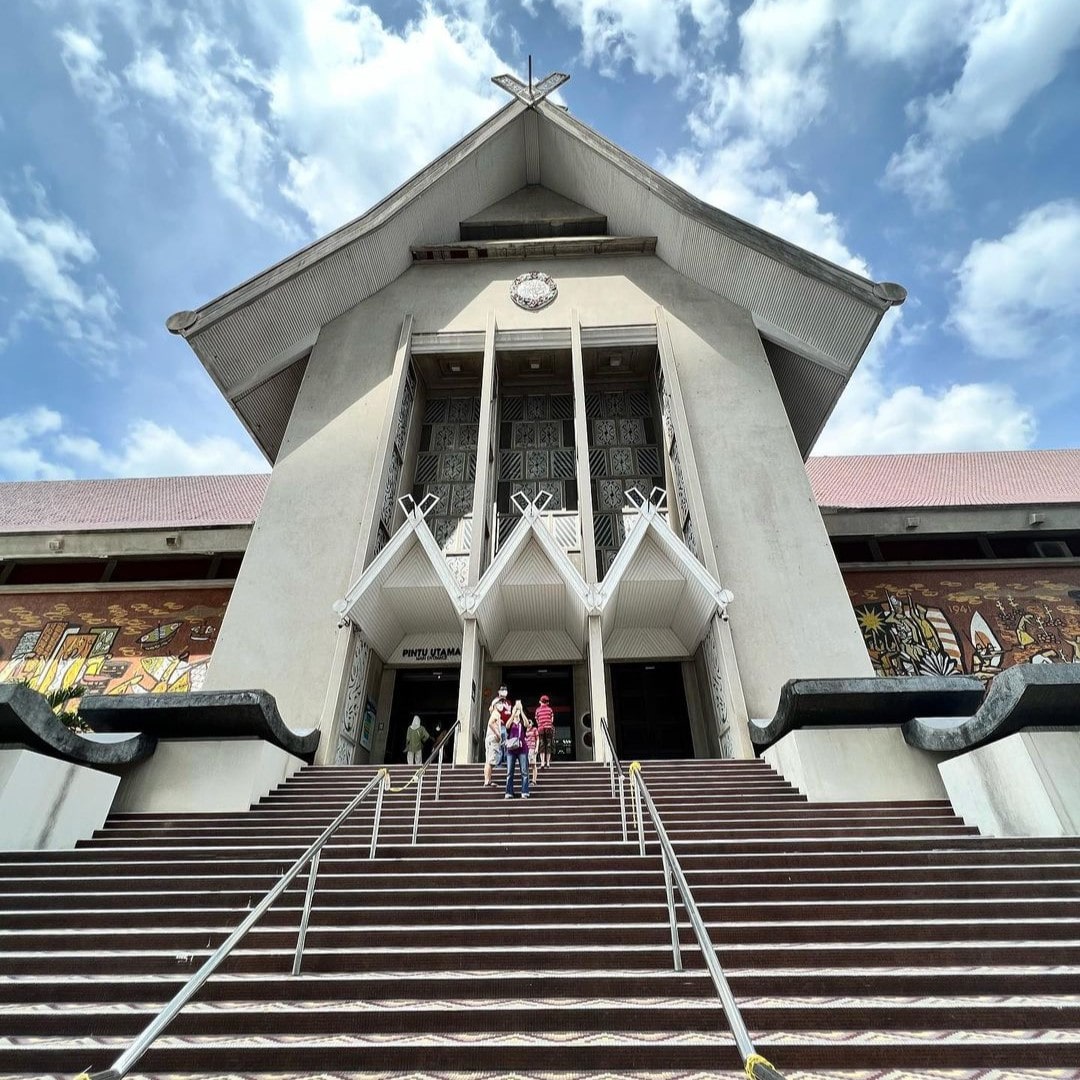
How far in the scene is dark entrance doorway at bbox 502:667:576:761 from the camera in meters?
11.3

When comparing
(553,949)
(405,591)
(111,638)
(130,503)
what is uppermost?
(130,503)

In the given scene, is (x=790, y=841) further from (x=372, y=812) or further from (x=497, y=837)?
(x=372, y=812)

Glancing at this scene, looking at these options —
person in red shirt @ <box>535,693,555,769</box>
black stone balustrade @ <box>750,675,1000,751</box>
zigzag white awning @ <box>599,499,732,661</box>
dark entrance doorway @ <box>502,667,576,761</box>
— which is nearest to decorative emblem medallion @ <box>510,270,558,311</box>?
zigzag white awning @ <box>599,499,732,661</box>

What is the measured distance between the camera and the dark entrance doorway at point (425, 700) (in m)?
11.0

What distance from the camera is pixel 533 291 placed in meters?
12.8

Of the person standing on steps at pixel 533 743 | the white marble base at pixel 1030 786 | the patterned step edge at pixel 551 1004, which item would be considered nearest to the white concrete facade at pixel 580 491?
the person standing on steps at pixel 533 743

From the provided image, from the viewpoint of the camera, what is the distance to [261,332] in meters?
11.9

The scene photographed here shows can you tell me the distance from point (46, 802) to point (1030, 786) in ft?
25.8

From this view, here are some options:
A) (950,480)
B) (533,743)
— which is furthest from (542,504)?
(950,480)

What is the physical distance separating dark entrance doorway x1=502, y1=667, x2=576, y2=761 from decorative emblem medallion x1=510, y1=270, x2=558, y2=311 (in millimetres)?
7622

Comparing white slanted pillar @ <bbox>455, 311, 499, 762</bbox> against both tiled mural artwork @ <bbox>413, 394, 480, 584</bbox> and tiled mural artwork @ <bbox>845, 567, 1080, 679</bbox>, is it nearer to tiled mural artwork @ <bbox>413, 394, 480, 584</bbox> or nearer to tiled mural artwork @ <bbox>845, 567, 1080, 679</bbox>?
tiled mural artwork @ <bbox>413, 394, 480, 584</bbox>

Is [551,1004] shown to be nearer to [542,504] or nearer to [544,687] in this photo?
[544,687]

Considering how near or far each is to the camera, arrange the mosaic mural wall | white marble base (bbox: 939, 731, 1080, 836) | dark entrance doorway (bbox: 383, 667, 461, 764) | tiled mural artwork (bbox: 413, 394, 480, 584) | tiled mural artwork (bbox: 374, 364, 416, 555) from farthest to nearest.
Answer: the mosaic mural wall → tiled mural artwork (bbox: 413, 394, 480, 584) → dark entrance doorway (bbox: 383, 667, 461, 764) → tiled mural artwork (bbox: 374, 364, 416, 555) → white marble base (bbox: 939, 731, 1080, 836)

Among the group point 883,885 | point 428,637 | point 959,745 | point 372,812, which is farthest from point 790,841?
point 428,637
